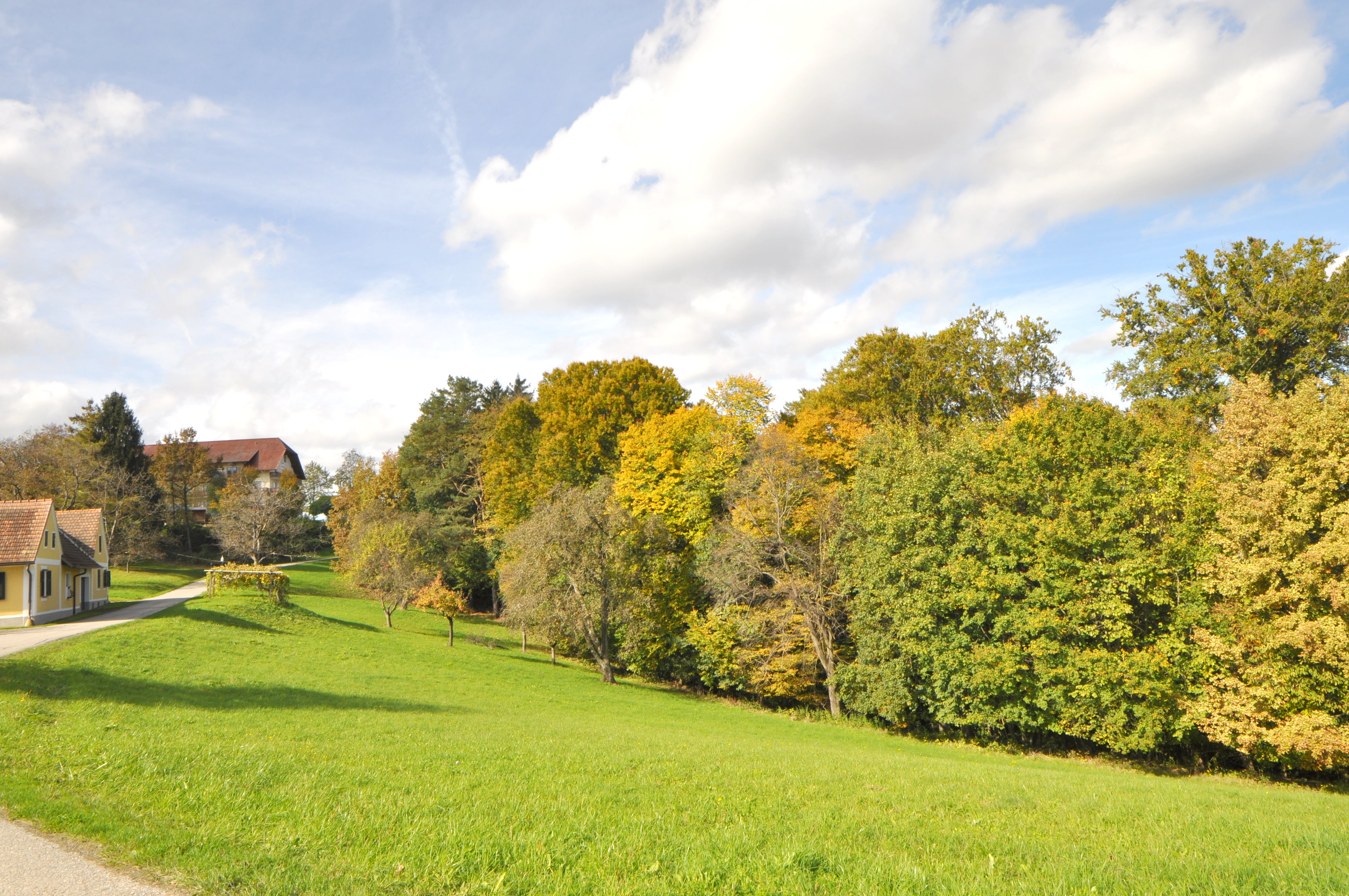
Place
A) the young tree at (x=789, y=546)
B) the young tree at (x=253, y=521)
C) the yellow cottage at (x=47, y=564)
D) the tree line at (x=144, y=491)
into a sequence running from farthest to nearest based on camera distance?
the young tree at (x=253, y=521)
the tree line at (x=144, y=491)
the yellow cottage at (x=47, y=564)
the young tree at (x=789, y=546)

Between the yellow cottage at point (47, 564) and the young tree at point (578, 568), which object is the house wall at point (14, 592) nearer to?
the yellow cottage at point (47, 564)

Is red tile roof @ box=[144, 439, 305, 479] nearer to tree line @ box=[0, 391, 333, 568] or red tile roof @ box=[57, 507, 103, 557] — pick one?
tree line @ box=[0, 391, 333, 568]

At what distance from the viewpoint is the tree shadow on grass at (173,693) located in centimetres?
1802

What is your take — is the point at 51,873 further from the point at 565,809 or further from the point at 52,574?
the point at 52,574

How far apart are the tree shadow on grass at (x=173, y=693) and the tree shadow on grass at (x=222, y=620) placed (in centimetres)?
1199

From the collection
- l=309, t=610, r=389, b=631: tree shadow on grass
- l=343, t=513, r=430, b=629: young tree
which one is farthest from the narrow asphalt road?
l=343, t=513, r=430, b=629: young tree

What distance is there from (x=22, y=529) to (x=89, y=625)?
963cm

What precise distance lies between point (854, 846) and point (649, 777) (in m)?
4.73

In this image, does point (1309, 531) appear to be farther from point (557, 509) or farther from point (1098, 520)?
point (557, 509)

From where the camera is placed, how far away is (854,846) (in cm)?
802

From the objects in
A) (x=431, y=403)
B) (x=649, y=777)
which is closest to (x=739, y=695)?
(x=649, y=777)

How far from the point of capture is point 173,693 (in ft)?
64.7

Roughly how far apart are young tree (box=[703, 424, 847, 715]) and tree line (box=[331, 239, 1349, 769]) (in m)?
0.18

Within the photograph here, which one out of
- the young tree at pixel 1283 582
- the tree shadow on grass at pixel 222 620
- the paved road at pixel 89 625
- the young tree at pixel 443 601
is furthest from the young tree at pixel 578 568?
the young tree at pixel 1283 582
